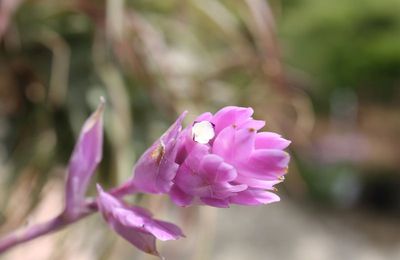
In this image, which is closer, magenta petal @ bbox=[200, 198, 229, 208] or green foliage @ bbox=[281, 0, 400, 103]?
magenta petal @ bbox=[200, 198, 229, 208]

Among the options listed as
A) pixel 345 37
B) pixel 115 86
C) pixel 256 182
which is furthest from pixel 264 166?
pixel 345 37

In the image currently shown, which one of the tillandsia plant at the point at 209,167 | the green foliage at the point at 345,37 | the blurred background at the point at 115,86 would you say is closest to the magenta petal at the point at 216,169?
the tillandsia plant at the point at 209,167

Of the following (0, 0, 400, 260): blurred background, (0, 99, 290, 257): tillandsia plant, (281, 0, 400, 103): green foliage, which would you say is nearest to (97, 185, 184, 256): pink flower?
(0, 99, 290, 257): tillandsia plant

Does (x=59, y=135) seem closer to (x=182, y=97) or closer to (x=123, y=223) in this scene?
(x=182, y=97)

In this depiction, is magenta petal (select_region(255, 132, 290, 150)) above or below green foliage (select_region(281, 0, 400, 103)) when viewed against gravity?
below

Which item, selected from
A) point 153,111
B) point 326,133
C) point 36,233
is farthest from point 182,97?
point 326,133

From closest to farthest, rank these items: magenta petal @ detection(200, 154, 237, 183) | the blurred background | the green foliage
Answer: magenta petal @ detection(200, 154, 237, 183), the blurred background, the green foliage

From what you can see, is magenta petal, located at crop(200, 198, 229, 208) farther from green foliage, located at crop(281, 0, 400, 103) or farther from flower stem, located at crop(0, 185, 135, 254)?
green foliage, located at crop(281, 0, 400, 103)
